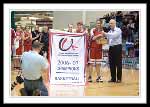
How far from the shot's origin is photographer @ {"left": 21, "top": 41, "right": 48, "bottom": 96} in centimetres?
935

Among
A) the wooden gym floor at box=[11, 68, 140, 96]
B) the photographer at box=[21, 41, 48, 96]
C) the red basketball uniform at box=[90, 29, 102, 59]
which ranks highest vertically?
the red basketball uniform at box=[90, 29, 102, 59]

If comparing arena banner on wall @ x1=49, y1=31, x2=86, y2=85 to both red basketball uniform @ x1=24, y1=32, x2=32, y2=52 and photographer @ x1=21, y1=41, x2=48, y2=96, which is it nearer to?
photographer @ x1=21, y1=41, x2=48, y2=96

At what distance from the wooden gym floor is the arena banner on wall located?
0.33ft

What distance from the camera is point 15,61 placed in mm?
Result: 9438

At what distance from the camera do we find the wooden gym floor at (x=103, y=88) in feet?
31.0

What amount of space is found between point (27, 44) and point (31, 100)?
0.77 m

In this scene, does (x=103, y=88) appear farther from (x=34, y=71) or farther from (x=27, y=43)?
(x=27, y=43)

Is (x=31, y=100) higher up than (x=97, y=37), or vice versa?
(x=97, y=37)

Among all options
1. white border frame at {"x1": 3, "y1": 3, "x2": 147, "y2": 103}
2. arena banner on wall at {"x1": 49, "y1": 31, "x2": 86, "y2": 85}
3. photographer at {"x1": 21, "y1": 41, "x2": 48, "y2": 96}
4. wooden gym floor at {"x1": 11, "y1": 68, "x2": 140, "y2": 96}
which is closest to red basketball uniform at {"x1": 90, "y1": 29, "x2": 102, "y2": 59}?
arena banner on wall at {"x1": 49, "y1": 31, "x2": 86, "y2": 85}

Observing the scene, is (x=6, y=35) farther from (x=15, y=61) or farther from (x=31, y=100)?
(x=31, y=100)

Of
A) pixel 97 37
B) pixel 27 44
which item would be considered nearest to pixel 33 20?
pixel 27 44

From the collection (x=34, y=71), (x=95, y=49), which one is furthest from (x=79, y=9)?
(x=34, y=71)

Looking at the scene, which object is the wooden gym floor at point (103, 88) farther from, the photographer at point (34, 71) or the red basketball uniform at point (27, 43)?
the red basketball uniform at point (27, 43)

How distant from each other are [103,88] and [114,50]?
21.5 inches
